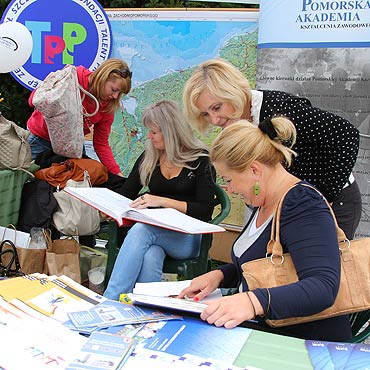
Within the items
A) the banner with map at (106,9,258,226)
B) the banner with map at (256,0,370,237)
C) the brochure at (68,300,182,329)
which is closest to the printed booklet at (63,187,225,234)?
the brochure at (68,300,182,329)

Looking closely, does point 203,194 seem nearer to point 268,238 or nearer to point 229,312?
point 268,238

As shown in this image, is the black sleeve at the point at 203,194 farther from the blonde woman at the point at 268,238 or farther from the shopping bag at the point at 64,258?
the blonde woman at the point at 268,238

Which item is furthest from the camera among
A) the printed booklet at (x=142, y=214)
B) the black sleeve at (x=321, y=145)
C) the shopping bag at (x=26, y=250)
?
the shopping bag at (x=26, y=250)

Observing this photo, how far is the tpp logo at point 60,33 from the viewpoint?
13.9ft

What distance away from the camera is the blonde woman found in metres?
1.41

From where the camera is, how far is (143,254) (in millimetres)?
2734

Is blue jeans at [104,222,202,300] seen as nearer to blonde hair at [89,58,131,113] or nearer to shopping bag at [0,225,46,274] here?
shopping bag at [0,225,46,274]

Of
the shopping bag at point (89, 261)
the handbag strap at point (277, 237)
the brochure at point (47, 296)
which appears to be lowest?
the shopping bag at point (89, 261)

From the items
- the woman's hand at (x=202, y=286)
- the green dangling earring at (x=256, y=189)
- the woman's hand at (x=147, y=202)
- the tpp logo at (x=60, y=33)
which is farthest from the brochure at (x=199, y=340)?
the tpp logo at (x=60, y=33)

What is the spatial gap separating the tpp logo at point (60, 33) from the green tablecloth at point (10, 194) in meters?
1.42

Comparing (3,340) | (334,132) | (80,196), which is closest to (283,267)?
(3,340)

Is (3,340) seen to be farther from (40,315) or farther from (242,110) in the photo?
(242,110)

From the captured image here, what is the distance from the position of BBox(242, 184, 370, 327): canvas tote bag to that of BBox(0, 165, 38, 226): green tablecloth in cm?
195

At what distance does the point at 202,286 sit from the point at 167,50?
8.92 feet
